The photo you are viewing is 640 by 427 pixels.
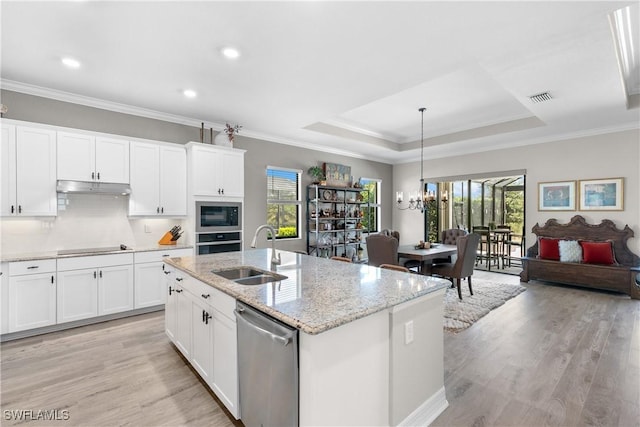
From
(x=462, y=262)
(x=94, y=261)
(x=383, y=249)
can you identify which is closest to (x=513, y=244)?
(x=462, y=262)

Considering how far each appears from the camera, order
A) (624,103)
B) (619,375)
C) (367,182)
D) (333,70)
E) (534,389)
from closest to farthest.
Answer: (534,389)
(619,375)
(333,70)
(624,103)
(367,182)

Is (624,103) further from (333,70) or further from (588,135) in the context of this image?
(333,70)

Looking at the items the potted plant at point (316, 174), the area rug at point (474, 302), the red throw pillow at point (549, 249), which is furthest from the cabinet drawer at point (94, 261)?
the red throw pillow at point (549, 249)

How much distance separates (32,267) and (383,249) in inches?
164

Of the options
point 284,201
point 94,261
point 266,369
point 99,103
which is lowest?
point 266,369

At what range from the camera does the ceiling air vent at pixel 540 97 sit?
3.70 meters

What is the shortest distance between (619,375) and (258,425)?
9.49ft

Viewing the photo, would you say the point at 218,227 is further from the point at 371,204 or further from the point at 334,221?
the point at 371,204

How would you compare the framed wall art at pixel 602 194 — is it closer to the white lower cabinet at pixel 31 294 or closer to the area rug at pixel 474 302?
the area rug at pixel 474 302

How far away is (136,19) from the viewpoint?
2318 mm

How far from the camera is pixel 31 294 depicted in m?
3.26

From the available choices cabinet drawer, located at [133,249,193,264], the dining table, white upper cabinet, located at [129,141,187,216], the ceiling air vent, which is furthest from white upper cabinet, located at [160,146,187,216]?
the ceiling air vent

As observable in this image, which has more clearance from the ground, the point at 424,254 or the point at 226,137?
the point at 226,137

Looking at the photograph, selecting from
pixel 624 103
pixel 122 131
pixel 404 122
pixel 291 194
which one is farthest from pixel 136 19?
pixel 624 103
